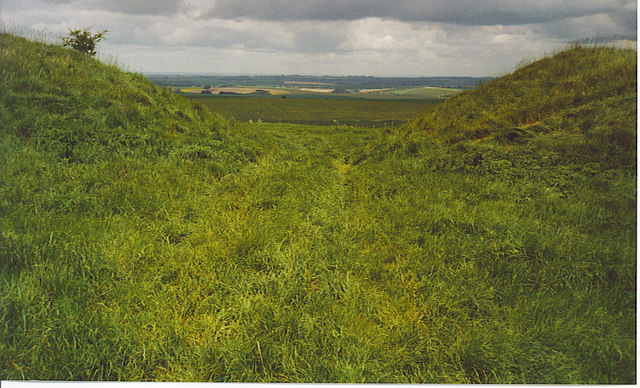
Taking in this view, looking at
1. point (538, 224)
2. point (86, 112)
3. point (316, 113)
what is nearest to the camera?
point (538, 224)

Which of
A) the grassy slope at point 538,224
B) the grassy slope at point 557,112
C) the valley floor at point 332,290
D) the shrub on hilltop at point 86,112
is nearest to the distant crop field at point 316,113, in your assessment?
the grassy slope at point 557,112

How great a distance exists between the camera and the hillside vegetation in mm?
2441

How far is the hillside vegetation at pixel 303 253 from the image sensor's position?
244cm

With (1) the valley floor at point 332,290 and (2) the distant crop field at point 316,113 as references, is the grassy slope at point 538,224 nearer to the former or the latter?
(1) the valley floor at point 332,290

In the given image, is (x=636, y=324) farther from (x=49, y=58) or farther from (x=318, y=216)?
(x=49, y=58)

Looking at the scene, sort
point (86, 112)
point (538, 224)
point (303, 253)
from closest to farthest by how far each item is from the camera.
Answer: point (303, 253), point (538, 224), point (86, 112)

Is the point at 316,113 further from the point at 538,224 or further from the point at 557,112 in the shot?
the point at 538,224

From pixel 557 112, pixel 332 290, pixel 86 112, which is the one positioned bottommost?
pixel 332 290

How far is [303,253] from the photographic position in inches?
154

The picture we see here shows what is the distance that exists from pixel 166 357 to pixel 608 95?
1076cm

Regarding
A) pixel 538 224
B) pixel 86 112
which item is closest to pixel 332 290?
pixel 538 224

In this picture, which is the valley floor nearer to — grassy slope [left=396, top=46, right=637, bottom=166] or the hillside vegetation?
the hillside vegetation

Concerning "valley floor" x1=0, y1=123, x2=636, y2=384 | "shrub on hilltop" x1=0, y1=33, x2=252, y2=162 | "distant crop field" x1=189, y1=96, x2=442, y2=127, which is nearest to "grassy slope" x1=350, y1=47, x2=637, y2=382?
"valley floor" x1=0, y1=123, x2=636, y2=384

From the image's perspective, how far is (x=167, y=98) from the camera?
1095 cm
